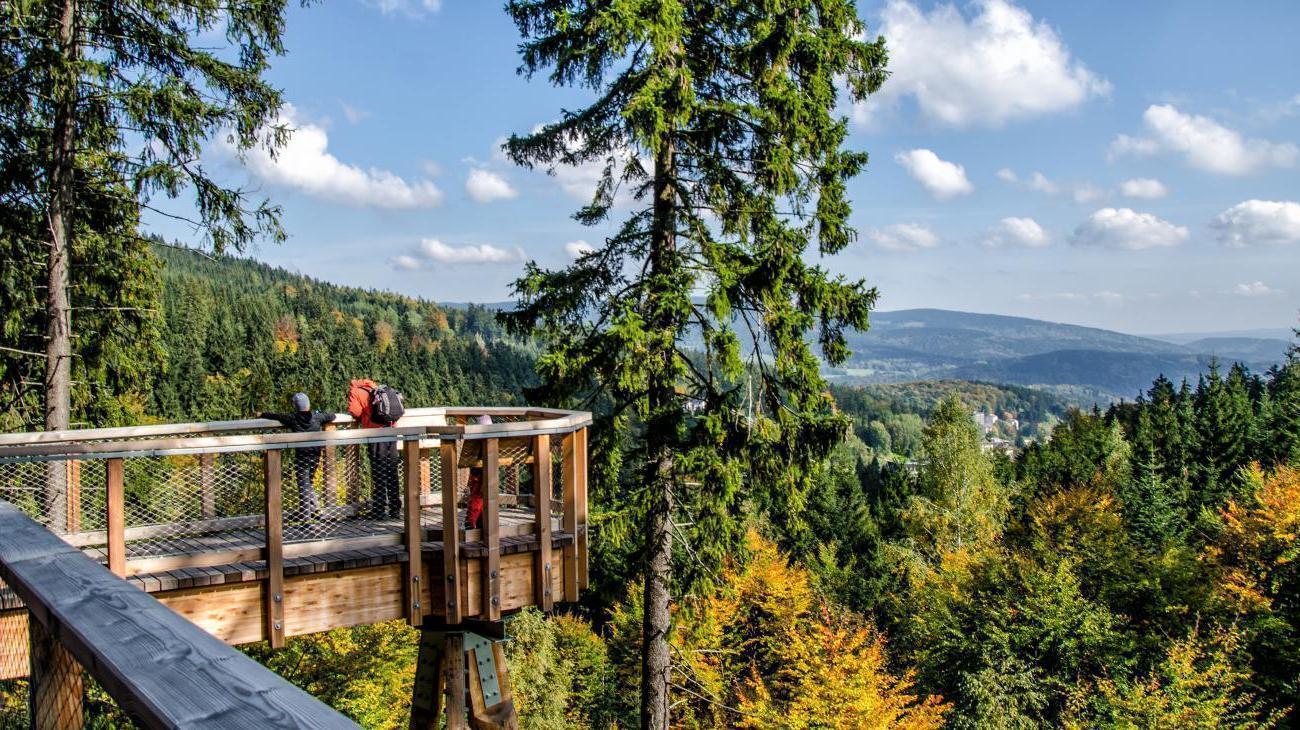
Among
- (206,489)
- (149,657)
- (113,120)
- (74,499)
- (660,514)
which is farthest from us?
(660,514)

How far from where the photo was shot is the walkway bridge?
557cm

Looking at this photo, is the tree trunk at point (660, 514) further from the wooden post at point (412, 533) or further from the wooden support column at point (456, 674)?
the wooden post at point (412, 533)

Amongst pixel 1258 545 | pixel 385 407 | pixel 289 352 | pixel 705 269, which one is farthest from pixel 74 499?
pixel 289 352

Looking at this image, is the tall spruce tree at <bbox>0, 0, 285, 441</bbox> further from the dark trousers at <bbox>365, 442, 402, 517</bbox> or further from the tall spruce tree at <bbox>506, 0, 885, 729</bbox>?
the dark trousers at <bbox>365, 442, 402, 517</bbox>

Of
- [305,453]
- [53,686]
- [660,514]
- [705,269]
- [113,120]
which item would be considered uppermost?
[113,120]

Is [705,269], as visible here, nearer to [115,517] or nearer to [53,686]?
[115,517]

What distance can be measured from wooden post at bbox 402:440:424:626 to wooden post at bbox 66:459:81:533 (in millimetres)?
2382

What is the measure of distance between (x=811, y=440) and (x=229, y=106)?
26.4ft

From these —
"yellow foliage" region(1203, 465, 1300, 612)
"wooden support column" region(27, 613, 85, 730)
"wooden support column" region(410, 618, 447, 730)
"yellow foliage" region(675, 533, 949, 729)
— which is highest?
"wooden support column" region(27, 613, 85, 730)

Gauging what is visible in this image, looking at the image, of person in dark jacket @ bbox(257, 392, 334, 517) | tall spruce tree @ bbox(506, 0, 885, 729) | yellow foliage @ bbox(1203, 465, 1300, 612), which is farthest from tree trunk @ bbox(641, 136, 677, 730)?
yellow foliage @ bbox(1203, 465, 1300, 612)

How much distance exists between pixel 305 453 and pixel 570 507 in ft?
7.31

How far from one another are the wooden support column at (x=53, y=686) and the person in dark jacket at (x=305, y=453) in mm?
4771

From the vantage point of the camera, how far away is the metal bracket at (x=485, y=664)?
746 centimetres

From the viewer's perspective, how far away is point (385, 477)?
7.59 meters
